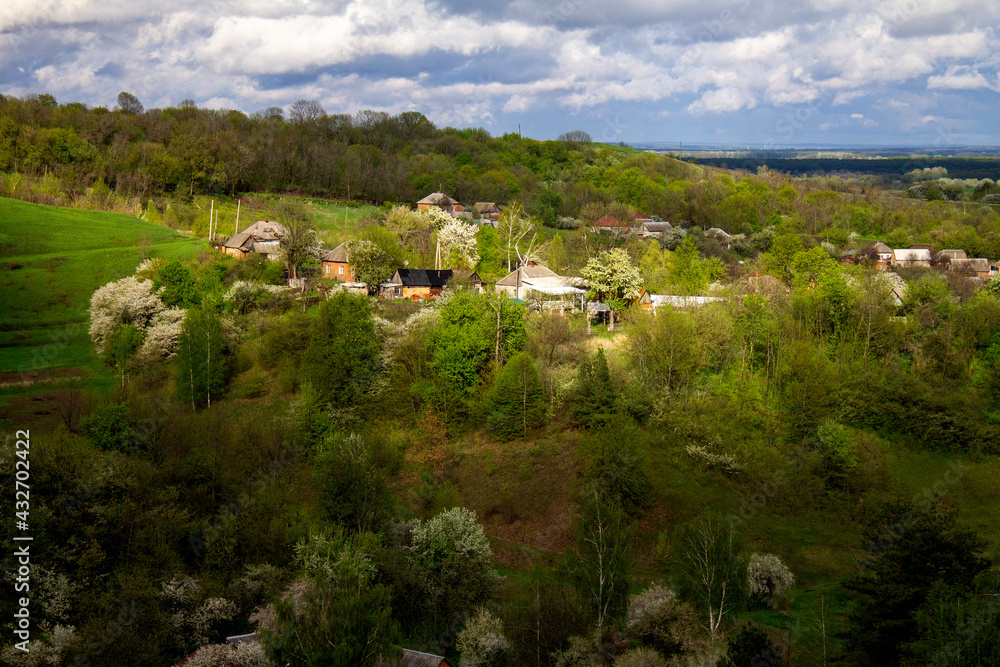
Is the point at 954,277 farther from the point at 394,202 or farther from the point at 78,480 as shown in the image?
the point at 394,202

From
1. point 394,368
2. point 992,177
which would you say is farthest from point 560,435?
point 992,177

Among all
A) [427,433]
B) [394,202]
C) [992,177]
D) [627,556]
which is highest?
[992,177]

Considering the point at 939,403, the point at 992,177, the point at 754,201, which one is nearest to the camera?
the point at 939,403

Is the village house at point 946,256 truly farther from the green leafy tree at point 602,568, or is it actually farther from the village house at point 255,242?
the village house at point 255,242

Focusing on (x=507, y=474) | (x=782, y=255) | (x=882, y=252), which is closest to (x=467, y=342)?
(x=507, y=474)

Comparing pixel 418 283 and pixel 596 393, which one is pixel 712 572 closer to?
pixel 596 393

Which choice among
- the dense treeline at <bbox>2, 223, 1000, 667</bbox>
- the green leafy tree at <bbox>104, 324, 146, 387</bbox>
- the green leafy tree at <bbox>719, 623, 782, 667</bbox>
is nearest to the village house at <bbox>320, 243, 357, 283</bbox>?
the dense treeline at <bbox>2, 223, 1000, 667</bbox>
